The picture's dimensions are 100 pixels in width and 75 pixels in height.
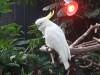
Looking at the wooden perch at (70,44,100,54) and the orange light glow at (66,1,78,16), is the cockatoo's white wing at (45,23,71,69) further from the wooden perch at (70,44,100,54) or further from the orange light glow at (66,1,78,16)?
the orange light glow at (66,1,78,16)

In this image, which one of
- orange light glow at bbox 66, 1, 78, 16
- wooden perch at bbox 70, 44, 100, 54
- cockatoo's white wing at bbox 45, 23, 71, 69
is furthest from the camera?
orange light glow at bbox 66, 1, 78, 16

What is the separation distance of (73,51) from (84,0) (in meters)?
2.20

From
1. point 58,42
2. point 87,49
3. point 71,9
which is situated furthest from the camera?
point 71,9

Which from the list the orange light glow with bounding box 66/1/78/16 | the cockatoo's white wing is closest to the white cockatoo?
the cockatoo's white wing

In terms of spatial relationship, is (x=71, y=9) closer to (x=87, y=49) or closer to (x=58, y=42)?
(x=58, y=42)

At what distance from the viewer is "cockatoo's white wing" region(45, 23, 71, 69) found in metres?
2.23

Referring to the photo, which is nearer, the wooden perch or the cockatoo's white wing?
the wooden perch

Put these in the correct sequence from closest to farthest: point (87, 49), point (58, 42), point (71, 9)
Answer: point (87, 49), point (58, 42), point (71, 9)

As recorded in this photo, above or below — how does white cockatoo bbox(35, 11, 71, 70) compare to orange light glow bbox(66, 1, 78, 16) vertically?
below

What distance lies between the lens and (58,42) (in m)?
2.43

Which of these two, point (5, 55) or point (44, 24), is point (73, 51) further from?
point (5, 55)

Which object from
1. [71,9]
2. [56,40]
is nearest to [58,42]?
[56,40]

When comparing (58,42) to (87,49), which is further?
(58,42)

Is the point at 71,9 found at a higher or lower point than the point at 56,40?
higher
